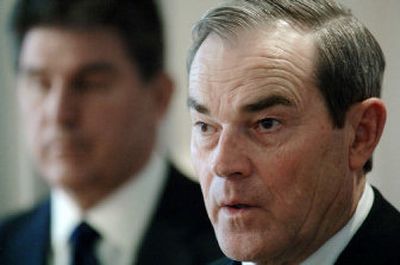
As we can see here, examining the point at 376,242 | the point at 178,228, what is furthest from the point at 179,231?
the point at 376,242

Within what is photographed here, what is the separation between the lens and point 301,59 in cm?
98

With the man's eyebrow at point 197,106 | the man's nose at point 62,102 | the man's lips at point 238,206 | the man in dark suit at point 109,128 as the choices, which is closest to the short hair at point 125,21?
the man in dark suit at point 109,128

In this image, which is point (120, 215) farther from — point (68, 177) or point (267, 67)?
point (267, 67)

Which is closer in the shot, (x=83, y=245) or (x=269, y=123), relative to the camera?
(x=269, y=123)

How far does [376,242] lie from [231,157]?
0.22 meters

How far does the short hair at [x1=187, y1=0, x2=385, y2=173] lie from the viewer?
97 cm

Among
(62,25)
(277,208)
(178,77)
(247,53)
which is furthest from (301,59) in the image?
(62,25)

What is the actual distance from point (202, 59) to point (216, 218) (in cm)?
21

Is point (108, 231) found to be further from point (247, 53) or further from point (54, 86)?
point (247, 53)

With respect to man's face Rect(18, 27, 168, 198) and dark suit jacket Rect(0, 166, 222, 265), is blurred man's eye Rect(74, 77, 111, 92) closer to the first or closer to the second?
man's face Rect(18, 27, 168, 198)

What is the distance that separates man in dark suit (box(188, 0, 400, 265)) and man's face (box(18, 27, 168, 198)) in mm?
307

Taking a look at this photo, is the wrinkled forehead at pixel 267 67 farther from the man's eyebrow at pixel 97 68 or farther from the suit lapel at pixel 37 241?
the suit lapel at pixel 37 241

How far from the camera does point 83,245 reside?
4.45 ft

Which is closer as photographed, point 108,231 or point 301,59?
point 301,59
